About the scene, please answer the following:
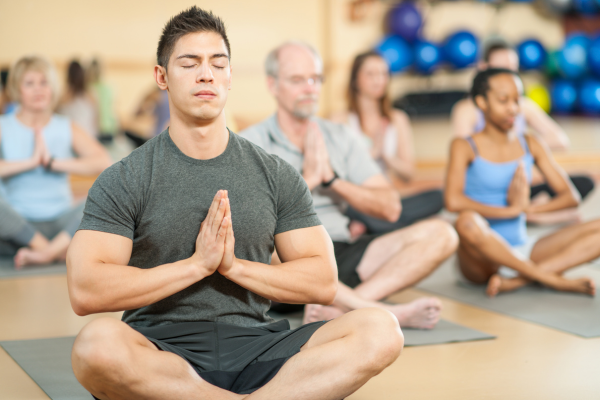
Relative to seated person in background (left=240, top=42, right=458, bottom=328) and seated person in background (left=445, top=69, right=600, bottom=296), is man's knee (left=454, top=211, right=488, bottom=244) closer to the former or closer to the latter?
seated person in background (left=445, top=69, right=600, bottom=296)

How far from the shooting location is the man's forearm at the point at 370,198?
103 inches

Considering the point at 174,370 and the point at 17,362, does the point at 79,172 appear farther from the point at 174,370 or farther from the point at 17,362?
the point at 174,370

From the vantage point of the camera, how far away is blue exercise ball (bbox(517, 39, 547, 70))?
727 centimetres

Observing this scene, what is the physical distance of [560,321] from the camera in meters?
2.60

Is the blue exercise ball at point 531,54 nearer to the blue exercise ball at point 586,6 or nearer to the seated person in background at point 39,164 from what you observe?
the blue exercise ball at point 586,6

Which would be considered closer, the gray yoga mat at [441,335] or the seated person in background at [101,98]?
the gray yoga mat at [441,335]

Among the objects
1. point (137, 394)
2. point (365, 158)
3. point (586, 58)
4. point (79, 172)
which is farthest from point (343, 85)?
point (137, 394)

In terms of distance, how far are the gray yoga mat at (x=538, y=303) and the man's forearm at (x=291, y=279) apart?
1214 millimetres

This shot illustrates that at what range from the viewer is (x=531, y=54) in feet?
23.9

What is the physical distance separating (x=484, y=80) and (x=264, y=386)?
6.75 feet

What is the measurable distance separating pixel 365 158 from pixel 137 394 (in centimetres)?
153

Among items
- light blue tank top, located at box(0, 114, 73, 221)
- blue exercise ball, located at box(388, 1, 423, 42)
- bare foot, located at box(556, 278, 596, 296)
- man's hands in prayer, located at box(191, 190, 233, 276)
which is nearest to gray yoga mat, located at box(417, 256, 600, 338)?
bare foot, located at box(556, 278, 596, 296)

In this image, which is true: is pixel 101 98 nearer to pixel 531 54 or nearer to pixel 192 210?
pixel 531 54

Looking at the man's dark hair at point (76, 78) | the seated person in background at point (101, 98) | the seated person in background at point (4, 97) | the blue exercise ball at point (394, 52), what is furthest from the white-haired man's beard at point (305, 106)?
the blue exercise ball at point (394, 52)
